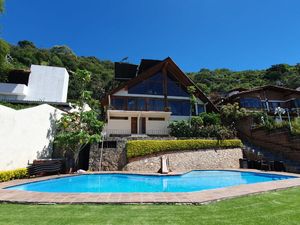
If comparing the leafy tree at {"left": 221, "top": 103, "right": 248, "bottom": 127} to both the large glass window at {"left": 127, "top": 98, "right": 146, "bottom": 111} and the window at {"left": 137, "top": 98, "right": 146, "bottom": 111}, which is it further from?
the large glass window at {"left": 127, "top": 98, "right": 146, "bottom": 111}

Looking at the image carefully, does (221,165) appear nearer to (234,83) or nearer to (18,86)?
(18,86)

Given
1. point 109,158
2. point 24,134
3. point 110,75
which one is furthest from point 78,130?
point 110,75

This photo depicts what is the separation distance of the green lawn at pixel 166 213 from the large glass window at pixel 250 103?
22831mm

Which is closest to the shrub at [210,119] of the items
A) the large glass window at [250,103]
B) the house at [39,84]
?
the large glass window at [250,103]

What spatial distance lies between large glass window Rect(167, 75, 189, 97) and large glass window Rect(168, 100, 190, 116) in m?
1.03

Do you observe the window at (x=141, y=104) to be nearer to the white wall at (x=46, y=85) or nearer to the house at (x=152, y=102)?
the house at (x=152, y=102)

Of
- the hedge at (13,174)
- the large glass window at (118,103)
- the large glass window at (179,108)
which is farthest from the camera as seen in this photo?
the large glass window at (179,108)

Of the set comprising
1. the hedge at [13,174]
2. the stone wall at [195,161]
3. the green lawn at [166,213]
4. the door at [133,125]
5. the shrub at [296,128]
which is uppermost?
the door at [133,125]

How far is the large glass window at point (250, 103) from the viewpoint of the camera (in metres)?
27.8

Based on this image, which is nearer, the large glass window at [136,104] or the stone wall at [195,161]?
the stone wall at [195,161]

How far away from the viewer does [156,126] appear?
25.0m

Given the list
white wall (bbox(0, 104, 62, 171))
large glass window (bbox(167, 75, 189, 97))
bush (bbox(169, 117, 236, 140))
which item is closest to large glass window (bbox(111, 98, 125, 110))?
large glass window (bbox(167, 75, 189, 97))

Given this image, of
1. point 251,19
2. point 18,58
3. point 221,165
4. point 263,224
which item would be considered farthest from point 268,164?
point 18,58

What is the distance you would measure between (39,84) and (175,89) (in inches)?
744
